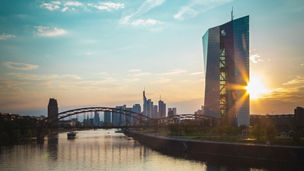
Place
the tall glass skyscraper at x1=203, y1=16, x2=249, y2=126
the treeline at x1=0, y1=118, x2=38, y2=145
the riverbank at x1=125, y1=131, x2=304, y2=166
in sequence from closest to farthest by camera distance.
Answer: the riverbank at x1=125, y1=131, x2=304, y2=166
the treeline at x1=0, y1=118, x2=38, y2=145
the tall glass skyscraper at x1=203, y1=16, x2=249, y2=126

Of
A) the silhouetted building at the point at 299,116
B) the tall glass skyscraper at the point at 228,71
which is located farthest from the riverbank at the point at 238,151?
the tall glass skyscraper at the point at 228,71

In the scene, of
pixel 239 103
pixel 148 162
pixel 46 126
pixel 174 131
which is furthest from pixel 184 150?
pixel 46 126

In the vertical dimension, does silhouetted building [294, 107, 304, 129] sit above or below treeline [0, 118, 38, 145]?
above

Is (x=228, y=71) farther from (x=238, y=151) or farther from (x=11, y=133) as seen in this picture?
(x=11, y=133)

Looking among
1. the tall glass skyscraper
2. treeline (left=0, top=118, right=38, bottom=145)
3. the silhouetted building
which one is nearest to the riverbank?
treeline (left=0, top=118, right=38, bottom=145)

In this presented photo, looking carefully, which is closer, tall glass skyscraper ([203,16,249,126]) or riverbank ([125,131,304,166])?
riverbank ([125,131,304,166])

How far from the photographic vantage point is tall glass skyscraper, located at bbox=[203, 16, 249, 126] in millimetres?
104812

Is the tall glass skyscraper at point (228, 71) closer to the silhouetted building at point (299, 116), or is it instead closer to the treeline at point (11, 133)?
the silhouetted building at point (299, 116)

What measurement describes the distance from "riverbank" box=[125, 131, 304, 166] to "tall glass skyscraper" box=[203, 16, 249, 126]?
1942 inches

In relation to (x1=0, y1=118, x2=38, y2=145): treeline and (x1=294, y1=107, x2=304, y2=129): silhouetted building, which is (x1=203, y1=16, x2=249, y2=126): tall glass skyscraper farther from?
(x1=0, y1=118, x2=38, y2=145): treeline

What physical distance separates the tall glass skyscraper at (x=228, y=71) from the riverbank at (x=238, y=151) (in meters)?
49.3

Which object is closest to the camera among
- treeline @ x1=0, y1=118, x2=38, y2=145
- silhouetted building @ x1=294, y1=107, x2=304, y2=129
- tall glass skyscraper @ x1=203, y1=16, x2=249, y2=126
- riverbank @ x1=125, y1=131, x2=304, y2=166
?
riverbank @ x1=125, y1=131, x2=304, y2=166

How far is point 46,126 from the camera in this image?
105 m

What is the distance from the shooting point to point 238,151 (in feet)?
152
